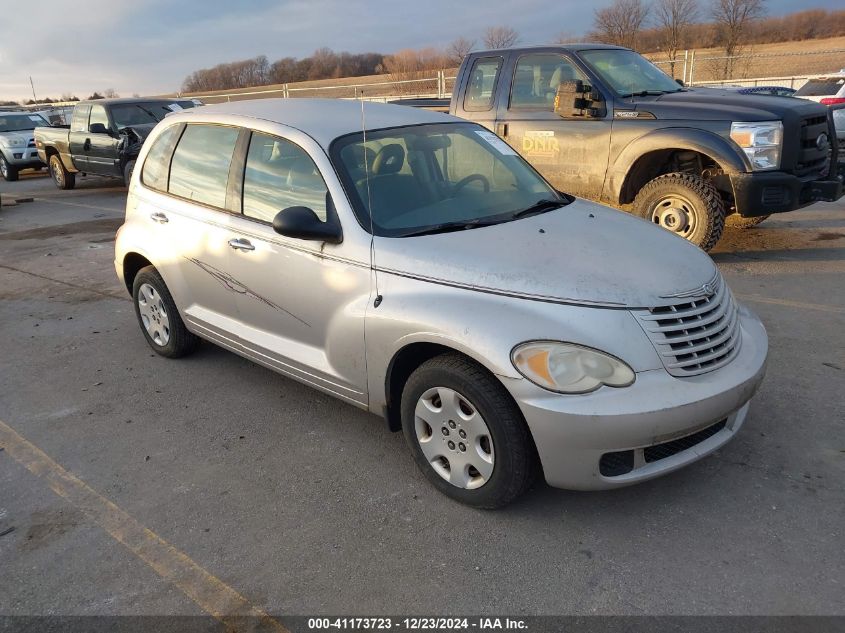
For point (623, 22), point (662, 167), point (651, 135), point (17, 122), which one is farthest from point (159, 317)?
point (623, 22)

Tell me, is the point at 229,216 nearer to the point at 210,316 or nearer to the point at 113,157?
the point at 210,316

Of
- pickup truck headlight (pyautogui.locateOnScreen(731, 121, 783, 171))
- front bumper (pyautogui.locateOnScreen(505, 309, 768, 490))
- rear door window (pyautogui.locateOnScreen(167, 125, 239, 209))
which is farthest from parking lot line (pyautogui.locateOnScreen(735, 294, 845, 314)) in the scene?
rear door window (pyautogui.locateOnScreen(167, 125, 239, 209))

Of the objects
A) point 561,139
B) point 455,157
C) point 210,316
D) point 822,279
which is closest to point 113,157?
point 561,139

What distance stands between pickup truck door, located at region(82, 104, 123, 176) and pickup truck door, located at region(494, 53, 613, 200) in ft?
29.6

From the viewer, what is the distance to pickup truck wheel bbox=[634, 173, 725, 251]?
648 cm

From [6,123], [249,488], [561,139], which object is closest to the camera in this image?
[249,488]

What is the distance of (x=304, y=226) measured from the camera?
10.9ft

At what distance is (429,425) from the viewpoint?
10.3 ft

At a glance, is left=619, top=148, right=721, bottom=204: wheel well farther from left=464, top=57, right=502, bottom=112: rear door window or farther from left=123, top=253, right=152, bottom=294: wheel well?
left=123, top=253, right=152, bottom=294: wheel well

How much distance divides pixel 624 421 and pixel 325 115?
245 cm

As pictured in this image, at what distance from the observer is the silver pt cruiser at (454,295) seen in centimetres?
273

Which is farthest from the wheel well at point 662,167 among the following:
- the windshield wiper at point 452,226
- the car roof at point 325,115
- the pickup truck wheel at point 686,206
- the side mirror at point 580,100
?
the windshield wiper at point 452,226

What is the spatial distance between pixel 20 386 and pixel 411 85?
20349 mm

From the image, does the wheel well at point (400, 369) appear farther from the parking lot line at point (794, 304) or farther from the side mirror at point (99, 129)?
the side mirror at point (99, 129)
